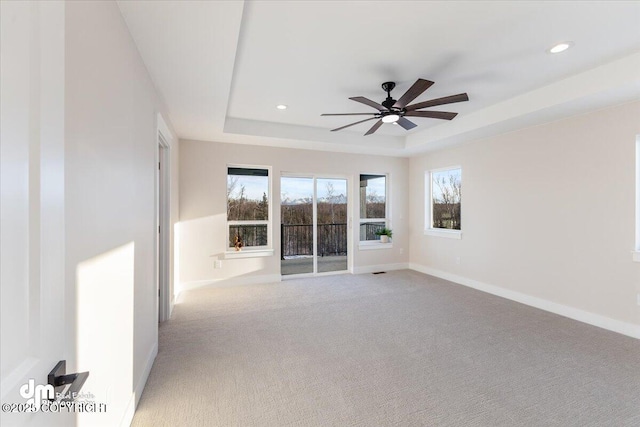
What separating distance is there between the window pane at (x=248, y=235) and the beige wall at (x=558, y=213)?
3528 mm

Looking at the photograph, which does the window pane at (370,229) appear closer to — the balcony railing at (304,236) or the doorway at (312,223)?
the balcony railing at (304,236)

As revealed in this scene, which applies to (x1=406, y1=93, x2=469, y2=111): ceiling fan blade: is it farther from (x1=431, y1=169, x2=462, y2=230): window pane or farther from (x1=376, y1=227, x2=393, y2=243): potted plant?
(x1=376, y1=227, x2=393, y2=243): potted plant

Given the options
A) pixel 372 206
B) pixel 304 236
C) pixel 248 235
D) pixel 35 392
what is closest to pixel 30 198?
pixel 35 392

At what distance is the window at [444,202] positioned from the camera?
531 centimetres

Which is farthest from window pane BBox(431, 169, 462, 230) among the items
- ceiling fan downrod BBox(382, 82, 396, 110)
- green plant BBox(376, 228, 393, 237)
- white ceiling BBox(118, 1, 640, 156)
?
ceiling fan downrod BBox(382, 82, 396, 110)

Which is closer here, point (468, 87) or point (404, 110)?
point (404, 110)

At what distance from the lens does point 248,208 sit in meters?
5.23

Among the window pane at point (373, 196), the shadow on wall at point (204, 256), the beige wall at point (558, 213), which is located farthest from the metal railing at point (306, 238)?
the beige wall at point (558, 213)

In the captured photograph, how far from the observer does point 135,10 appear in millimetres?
1700

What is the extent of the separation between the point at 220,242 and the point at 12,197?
4.48 metres

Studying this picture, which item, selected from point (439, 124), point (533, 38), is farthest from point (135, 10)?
point (439, 124)

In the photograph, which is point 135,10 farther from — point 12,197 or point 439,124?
point 439,124

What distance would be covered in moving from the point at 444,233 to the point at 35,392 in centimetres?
570

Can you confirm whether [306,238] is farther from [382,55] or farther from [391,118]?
[382,55]
